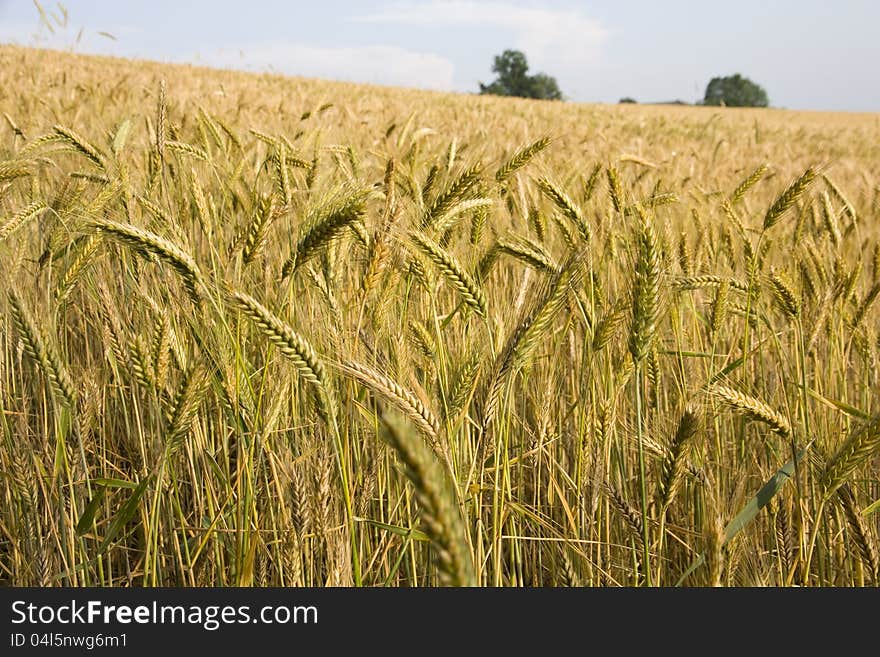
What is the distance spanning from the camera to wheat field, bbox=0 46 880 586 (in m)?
1.17

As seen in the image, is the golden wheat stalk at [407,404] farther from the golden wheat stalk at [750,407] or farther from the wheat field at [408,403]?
the golden wheat stalk at [750,407]

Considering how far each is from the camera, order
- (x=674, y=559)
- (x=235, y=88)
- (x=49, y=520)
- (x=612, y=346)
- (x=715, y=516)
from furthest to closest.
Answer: (x=235, y=88) → (x=612, y=346) → (x=674, y=559) → (x=49, y=520) → (x=715, y=516)

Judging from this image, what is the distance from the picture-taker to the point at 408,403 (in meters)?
0.89

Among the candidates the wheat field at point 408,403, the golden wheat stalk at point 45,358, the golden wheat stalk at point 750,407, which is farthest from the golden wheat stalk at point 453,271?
the golden wheat stalk at point 45,358

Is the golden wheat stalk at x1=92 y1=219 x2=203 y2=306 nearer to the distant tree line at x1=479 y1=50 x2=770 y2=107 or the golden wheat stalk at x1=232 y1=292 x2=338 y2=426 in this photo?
the golden wheat stalk at x1=232 y1=292 x2=338 y2=426

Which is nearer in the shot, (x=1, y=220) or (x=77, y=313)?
(x=1, y=220)

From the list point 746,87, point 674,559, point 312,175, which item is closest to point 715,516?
point 674,559

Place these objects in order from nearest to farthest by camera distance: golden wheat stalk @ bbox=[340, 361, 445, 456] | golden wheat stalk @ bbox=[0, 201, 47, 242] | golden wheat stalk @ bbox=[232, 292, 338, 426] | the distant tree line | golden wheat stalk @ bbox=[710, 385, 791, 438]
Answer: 1. golden wheat stalk @ bbox=[340, 361, 445, 456]
2. golden wheat stalk @ bbox=[232, 292, 338, 426]
3. golden wheat stalk @ bbox=[710, 385, 791, 438]
4. golden wheat stalk @ bbox=[0, 201, 47, 242]
5. the distant tree line

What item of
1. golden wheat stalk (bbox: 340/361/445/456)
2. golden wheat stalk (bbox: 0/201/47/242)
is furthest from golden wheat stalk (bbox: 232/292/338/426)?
golden wheat stalk (bbox: 0/201/47/242)

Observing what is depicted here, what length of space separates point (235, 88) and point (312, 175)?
1002 centimetres

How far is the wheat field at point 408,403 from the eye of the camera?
46.0 inches

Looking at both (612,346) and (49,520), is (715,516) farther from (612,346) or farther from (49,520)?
(49,520)

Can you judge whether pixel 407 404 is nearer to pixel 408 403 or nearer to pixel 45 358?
pixel 408 403

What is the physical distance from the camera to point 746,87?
→ 65.2m
